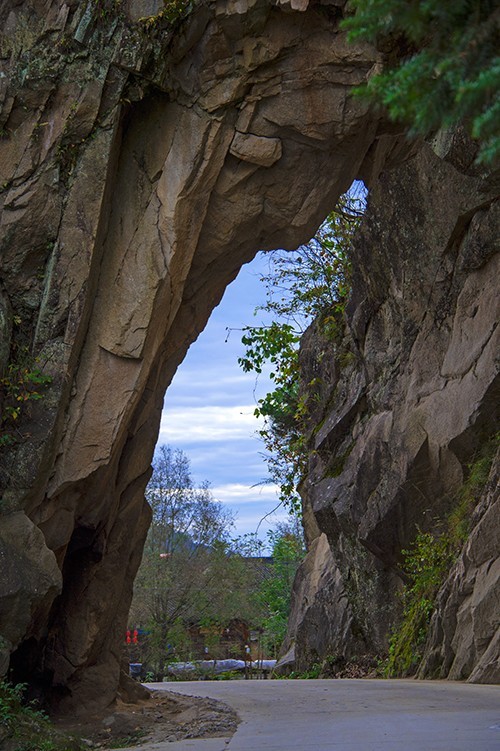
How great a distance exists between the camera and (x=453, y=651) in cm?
1255

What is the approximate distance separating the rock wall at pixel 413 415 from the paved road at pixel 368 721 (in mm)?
2082

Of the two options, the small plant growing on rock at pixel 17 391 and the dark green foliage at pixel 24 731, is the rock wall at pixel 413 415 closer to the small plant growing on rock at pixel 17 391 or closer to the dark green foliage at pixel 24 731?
the dark green foliage at pixel 24 731

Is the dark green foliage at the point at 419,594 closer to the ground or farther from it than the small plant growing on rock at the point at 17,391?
closer to the ground

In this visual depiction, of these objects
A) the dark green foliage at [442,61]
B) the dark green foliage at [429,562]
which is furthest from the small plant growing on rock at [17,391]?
the dark green foliage at [429,562]

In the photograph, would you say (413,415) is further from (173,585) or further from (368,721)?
(173,585)

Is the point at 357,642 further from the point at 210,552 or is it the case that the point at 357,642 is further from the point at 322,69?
the point at 210,552

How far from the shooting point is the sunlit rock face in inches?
378

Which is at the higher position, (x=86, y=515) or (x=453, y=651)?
(x=86, y=515)

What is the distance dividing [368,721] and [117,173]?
650cm

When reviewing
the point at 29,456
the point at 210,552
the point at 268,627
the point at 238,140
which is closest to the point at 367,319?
the point at 238,140

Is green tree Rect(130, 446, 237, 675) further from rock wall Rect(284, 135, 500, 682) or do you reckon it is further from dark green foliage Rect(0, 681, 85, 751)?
dark green foliage Rect(0, 681, 85, 751)

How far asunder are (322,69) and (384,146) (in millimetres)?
2004

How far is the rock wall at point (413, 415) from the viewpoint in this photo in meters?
12.8

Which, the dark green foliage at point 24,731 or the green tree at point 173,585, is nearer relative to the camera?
the dark green foliage at point 24,731
